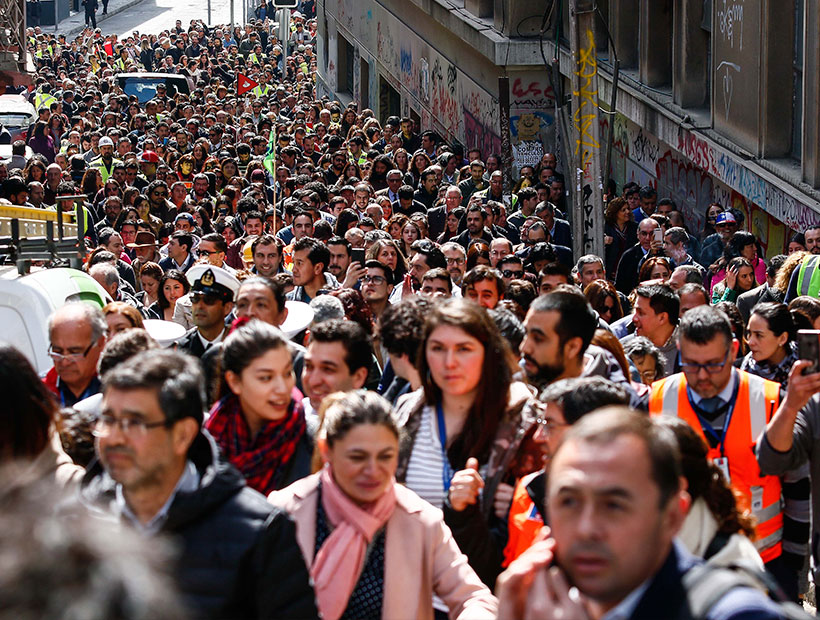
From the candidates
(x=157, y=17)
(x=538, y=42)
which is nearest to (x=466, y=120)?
(x=538, y=42)

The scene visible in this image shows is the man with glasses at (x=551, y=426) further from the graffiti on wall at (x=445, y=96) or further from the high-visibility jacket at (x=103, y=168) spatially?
the graffiti on wall at (x=445, y=96)

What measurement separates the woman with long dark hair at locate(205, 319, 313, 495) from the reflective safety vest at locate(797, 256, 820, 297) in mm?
5010

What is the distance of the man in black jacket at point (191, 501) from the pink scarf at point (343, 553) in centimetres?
55

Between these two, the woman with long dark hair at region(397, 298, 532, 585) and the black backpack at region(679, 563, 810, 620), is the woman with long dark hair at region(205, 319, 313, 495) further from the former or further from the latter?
the black backpack at region(679, 563, 810, 620)

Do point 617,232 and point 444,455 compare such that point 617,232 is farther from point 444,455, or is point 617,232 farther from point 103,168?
point 444,455

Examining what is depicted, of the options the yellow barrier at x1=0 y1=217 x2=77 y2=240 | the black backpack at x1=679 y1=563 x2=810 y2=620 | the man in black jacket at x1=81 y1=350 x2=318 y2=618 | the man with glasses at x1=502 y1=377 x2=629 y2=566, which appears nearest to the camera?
the black backpack at x1=679 y1=563 x2=810 y2=620

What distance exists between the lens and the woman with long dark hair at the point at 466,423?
14.6ft

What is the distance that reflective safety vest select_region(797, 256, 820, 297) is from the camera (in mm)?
8914

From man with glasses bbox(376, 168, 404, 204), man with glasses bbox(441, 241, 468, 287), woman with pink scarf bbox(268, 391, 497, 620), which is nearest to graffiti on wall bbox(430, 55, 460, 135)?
man with glasses bbox(376, 168, 404, 204)

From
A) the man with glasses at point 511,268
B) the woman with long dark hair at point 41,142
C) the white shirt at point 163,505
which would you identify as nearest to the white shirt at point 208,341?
the man with glasses at point 511,268

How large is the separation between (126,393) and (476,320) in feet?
5.64

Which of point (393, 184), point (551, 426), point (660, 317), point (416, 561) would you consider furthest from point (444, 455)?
point (393, 184)

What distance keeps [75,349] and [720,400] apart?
2.60 meters

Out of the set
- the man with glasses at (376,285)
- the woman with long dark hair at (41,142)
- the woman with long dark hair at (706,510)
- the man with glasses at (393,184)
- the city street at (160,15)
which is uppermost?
the woman with long dark hair at (706,510)
